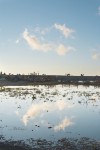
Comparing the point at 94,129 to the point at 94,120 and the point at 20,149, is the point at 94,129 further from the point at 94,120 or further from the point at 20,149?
the point at 20,149

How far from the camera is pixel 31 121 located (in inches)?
1069

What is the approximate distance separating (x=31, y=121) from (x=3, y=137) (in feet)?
23.9

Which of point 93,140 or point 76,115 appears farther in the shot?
point 76,115

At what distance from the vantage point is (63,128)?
936 inches

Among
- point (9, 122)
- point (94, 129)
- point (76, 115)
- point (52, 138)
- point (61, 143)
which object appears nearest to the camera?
point (61, 143)

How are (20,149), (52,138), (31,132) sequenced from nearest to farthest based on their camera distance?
(20,149) → (52,138) → (31,132)

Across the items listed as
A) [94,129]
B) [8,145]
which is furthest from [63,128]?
A: [8,145]

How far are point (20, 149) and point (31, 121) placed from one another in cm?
1050

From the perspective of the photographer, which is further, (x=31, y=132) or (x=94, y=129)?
(x=94, y=129)

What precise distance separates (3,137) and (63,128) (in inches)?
211

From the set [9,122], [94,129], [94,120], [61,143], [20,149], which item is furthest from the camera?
[94,120]

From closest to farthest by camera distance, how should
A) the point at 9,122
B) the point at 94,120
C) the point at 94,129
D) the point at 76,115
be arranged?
the point at 94,129 < the point at 9,122 < the point at 94,120 < the point at 76,115

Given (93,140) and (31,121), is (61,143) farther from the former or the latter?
(31,121)

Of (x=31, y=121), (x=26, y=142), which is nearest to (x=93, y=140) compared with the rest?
(x=26, y=142)
